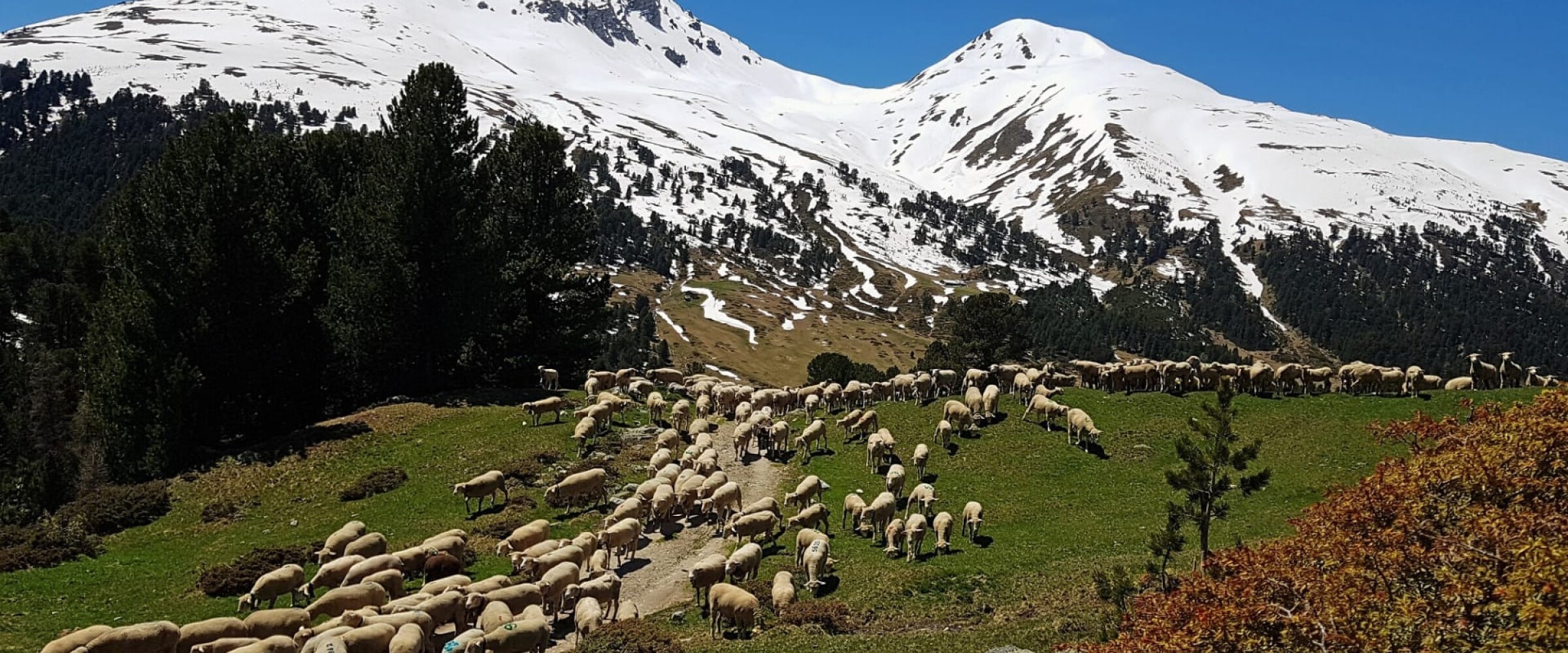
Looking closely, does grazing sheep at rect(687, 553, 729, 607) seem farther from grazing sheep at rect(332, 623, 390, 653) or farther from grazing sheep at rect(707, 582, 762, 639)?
grazing sheep at rect(332, 623, 390, 653)

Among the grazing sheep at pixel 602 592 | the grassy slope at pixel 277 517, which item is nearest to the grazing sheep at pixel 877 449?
the grassy slope at pixel 277 517

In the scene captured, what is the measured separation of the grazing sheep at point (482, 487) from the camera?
32.7 m

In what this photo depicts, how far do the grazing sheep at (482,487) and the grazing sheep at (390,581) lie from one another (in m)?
9.64

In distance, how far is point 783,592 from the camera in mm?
23266

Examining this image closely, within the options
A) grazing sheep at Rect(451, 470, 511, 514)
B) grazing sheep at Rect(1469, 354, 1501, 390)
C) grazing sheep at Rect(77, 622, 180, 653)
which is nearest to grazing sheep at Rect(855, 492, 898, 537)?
grazing sheep at Rect(451, 470, 511, 514)

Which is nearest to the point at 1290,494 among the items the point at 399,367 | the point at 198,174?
the point at 399,367

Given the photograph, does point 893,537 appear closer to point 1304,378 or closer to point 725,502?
point 725,502

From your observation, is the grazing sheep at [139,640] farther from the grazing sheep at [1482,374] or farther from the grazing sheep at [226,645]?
the grazing sheep at [1482,374]

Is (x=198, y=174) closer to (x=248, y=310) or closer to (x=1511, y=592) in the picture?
(x=248, y=310)

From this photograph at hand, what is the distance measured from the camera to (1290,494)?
33094mm

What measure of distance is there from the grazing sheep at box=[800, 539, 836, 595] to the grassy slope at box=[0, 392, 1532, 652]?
778mm

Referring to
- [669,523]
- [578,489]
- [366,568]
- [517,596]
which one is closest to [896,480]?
[669,523]

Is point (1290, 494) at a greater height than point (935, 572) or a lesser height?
greater

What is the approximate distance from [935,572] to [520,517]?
15.8 m
